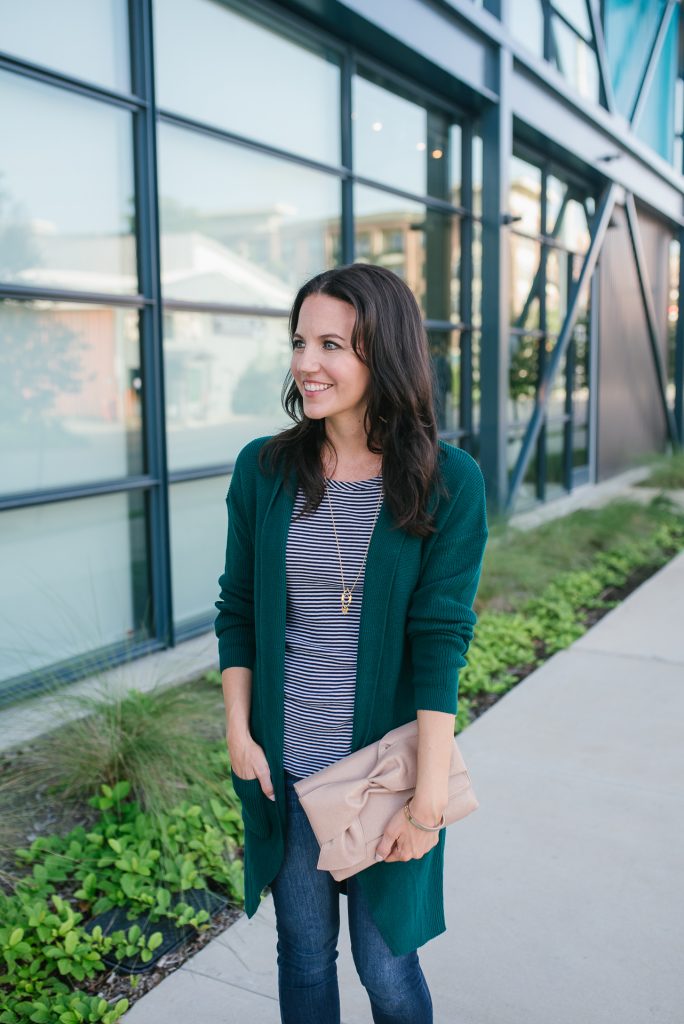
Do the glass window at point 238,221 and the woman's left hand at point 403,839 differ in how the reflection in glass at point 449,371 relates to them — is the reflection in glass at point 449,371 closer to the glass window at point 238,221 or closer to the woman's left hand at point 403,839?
the glass window at point 238,221

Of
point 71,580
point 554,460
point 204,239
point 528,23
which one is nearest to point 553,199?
point 528,23

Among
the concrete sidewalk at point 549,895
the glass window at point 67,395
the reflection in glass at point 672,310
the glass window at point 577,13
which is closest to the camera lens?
the concrete sidewalk at point 549,895

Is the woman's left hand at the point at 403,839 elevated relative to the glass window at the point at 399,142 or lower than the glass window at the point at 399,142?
lower

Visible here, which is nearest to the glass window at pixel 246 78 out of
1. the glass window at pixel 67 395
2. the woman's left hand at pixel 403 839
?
the glass window at pixel 67 395

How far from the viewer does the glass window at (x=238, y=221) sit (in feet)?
19.9

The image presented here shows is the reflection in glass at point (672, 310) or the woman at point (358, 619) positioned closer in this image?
the woman at point (358, 619)

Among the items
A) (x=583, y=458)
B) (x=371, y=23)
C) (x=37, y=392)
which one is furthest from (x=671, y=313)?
(x=37, y=392)

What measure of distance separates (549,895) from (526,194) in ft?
32.2

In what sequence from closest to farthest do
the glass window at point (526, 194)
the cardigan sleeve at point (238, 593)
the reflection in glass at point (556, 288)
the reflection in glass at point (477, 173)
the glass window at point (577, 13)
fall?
1. the cardigan sleeve at point (238, 593)
2. the reflection in glass at point (477, 173)
3. the glass window at point (526, 194)
4. the glass window at point (577, 13)
5. the reflection in glass at point (556, 288)

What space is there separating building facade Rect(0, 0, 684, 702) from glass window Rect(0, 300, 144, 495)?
0.01 m

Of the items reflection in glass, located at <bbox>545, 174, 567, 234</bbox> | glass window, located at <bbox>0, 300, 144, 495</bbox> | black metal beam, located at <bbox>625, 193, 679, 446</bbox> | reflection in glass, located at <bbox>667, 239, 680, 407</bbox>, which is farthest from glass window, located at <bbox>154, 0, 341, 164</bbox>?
reflection in glass, located at <bbox>667, 239, 680, 407</bbox>

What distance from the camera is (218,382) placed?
6539mm

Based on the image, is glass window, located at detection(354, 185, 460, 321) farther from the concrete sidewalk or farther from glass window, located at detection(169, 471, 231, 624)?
the concrete sidewalk

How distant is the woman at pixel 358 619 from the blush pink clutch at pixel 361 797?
0.04 m
